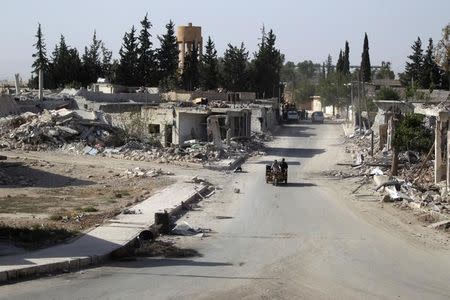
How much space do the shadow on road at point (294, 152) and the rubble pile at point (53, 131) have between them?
38.7ft

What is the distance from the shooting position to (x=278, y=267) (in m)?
14.0

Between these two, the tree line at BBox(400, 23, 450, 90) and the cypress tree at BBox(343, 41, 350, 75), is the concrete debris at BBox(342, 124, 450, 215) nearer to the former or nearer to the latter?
the tree line at BBox(400, 23, 450, 90)

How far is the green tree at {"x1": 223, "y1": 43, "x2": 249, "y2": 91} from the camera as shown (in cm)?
9388

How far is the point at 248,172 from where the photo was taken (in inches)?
1471

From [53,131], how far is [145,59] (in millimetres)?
38935

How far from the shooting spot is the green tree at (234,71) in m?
93.9

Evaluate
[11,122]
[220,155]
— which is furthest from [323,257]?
[11,122]

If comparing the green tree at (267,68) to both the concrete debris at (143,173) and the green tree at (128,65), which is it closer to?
the green tree at (128,65)

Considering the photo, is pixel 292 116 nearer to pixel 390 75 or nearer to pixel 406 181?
pixel 390 75

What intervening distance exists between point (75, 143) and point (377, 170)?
20281 mm

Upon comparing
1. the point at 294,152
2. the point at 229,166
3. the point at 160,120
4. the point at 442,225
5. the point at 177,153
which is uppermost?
the point at 160,120

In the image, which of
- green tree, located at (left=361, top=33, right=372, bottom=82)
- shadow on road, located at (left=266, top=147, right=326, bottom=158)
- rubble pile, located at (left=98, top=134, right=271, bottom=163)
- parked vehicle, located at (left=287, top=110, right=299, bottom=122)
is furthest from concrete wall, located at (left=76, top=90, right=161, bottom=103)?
green tree, located at (left=361, top=33, right=372, bottom=82)

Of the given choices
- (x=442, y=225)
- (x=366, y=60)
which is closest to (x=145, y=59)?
(x=366, y=60)

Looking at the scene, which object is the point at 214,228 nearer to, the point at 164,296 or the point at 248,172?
the point at 164,296
